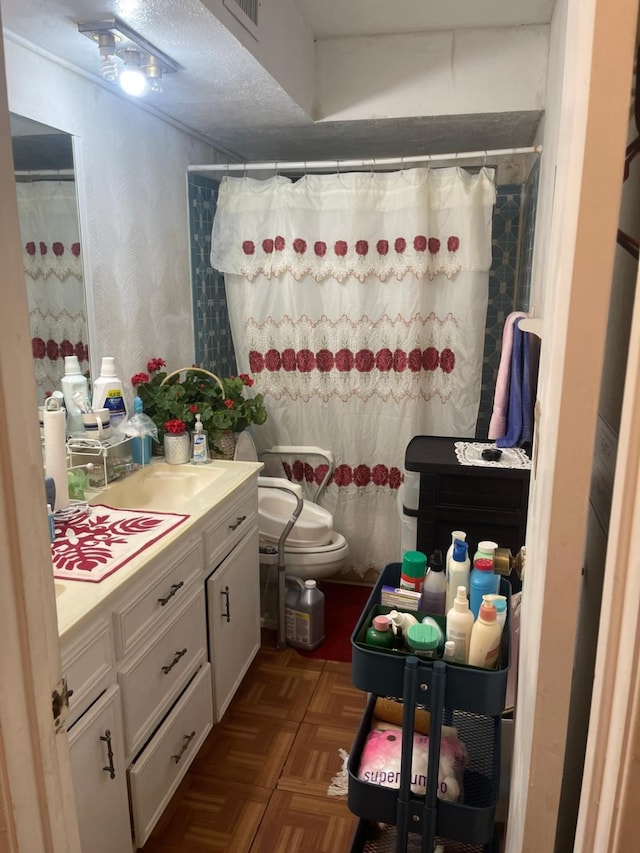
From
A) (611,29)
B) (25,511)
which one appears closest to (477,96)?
(611,29)

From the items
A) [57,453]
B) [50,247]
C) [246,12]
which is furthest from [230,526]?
[246,12]

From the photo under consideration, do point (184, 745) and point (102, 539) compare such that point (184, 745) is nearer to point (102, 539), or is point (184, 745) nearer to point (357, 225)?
point (102, 539)

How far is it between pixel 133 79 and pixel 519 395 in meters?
1.56

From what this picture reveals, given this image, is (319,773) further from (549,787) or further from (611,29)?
(611,29)

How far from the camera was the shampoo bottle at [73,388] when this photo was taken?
2.02 meters

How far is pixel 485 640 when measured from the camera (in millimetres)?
1140

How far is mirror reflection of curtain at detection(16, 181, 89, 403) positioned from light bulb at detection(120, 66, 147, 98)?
0.35 meters

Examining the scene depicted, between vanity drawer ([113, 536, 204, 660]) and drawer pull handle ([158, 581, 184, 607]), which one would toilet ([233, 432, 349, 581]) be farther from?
drawer pull handle ([158, 581, 184, 607])

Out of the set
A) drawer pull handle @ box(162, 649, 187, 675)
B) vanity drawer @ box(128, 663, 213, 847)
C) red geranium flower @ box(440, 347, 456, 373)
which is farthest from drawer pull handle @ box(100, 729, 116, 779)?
red geranium flower @ box(440, 347, 456, 373)

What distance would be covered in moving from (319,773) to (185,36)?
2.14 metres

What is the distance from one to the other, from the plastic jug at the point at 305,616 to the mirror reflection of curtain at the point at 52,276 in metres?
1.21

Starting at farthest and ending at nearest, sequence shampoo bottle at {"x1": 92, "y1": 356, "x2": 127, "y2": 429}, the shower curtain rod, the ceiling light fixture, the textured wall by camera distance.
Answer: the shower curtain rod, shampoo bottle at {"x1": 92, "y1": 356, "x2": 127, "y2": 429}, the textured wall, the ceiling light fixture

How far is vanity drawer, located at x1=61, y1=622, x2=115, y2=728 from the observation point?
1.25 meters

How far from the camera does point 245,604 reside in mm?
2256
